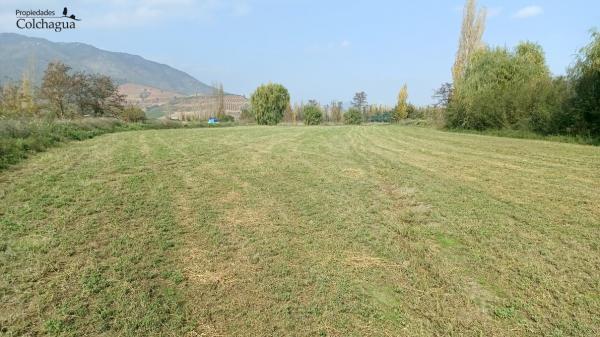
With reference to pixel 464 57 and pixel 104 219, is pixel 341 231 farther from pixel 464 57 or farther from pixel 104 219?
pixel 464 57

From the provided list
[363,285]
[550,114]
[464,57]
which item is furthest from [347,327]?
[464,57]

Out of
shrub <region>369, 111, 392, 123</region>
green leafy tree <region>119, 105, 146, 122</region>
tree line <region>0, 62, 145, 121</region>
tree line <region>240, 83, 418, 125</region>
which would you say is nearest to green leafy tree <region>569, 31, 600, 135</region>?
tree line <region>0, 62, 145, 121</region>

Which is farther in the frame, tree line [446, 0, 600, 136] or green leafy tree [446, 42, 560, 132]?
green leafy tree [446, 42, 560, 132]

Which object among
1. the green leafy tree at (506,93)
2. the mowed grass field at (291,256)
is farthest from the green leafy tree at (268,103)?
the mowed grass field at (291,256)

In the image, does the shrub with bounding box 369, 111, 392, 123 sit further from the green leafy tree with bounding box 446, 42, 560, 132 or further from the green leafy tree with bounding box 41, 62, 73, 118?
the green leafy tree with bounding box 41, 62, 73, 118

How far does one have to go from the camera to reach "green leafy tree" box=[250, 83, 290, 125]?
199ft

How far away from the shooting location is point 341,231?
4145 mm

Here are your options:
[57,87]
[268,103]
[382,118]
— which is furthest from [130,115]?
[382,118]

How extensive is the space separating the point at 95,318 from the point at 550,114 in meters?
21.6

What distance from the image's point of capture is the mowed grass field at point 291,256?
7.97 feet

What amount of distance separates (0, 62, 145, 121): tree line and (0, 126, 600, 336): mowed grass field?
2417cm

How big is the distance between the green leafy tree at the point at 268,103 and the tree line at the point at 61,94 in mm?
31009

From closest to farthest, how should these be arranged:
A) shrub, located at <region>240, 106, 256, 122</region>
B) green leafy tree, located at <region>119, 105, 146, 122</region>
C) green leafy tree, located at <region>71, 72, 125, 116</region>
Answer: green leafy tree, located at <region>71, 72, 125, 116</region>
green leafy tree, located at <region>119, 105, 146, 122</region>
shrub, located at <region>240, 106, 256, 122</region>

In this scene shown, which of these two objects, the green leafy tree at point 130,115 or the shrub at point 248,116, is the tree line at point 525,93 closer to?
the green leafy tree at point 130,115
